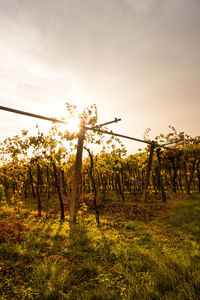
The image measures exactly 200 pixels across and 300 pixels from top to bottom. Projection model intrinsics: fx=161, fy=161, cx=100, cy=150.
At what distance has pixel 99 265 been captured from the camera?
12.4 feet

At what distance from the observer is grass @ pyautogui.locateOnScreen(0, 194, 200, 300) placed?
2.79 m

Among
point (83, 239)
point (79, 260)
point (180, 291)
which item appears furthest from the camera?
point (83, 239)

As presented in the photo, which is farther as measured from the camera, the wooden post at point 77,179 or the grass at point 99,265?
the wooden post at point 77,179

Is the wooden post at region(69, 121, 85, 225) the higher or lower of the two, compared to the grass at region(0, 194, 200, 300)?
higher

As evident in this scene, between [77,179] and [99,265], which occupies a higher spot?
[77,179]

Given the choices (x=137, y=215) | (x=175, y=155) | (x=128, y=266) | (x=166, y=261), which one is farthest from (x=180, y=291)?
(x=175, y=155)

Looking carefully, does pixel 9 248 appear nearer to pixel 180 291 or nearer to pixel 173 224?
pixel 180 291

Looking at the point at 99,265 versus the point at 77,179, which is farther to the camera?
the point at 77,179

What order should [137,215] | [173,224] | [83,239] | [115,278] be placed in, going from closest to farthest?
[115,278] → [83,239] → [173,224] → [137,215]

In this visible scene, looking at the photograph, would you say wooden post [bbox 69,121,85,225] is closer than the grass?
No

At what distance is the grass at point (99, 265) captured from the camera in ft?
9.16

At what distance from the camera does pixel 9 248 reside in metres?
4.42

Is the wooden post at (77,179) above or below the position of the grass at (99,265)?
above

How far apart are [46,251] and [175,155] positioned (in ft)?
48.7
